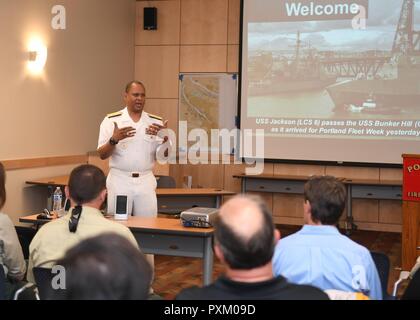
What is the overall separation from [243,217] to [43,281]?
1330 millimetres

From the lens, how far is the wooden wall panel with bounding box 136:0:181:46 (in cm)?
930

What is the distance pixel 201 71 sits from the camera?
30.2 ft

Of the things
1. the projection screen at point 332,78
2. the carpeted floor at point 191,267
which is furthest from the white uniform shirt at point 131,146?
the projection screen at point 332,78

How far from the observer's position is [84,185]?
3100 millimetres

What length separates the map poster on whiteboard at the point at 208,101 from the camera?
9.00 metres

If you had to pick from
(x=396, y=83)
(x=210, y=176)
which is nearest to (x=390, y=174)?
(x=396, y=83)

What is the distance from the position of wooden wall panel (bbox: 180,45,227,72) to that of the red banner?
13.1 ft

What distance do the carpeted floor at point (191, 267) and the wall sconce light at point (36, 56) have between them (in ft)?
8.46

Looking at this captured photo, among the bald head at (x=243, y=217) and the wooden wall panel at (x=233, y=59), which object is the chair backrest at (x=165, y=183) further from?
the bald head at (x=243, y=217)

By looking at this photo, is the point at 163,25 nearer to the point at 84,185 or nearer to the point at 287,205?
the point at 287,205

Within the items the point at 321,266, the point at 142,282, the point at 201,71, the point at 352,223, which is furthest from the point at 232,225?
the point at 201,71
